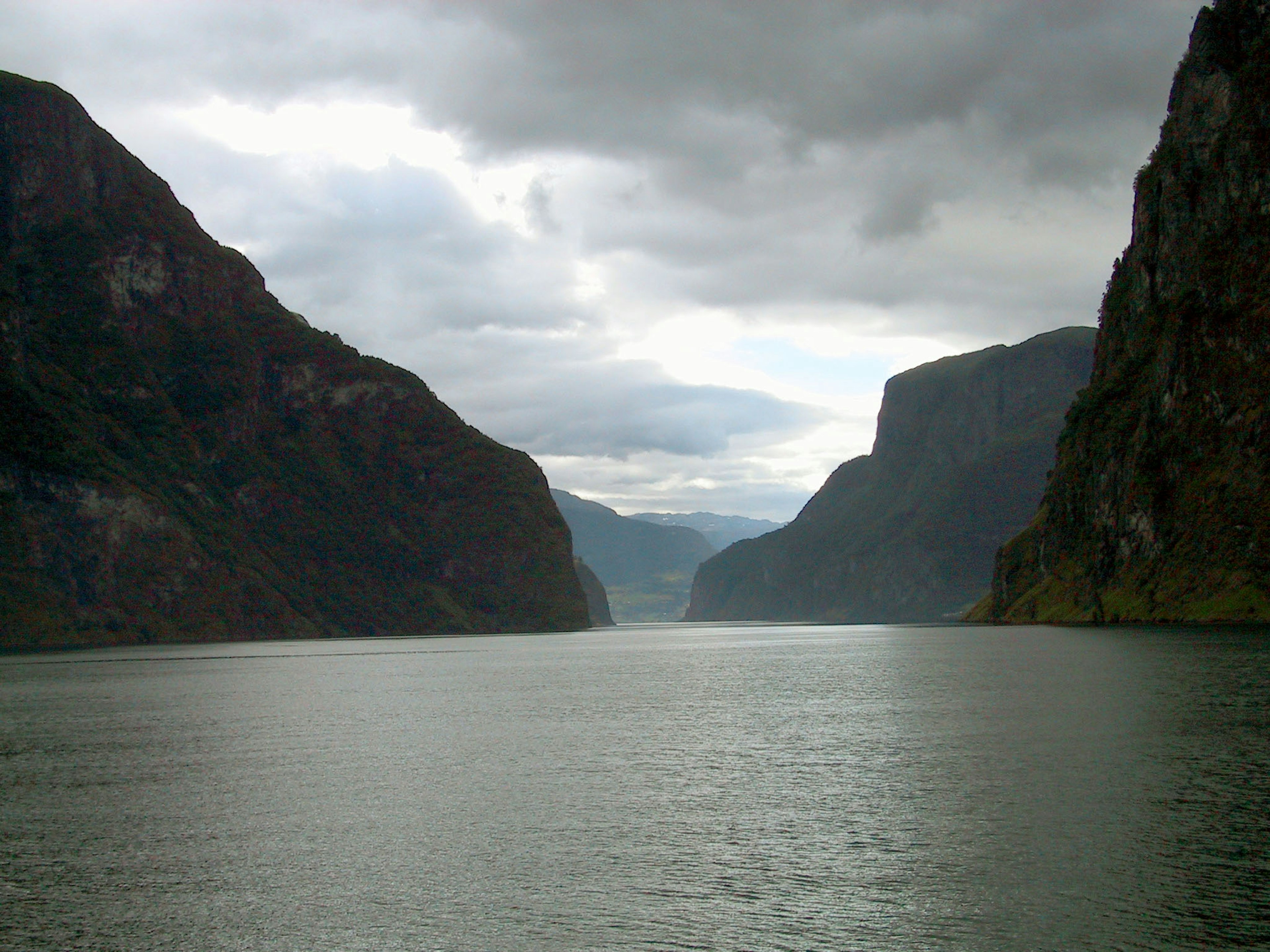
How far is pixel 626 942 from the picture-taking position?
27.1 meters

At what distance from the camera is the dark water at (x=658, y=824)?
94.2ft

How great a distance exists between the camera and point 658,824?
4081 centimetres

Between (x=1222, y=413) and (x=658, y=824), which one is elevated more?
(x=1222, y=413)

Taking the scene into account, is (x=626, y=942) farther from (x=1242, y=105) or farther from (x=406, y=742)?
(x=1242, y=105)

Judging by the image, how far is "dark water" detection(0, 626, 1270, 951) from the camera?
28.7 meters

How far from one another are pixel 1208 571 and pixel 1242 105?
7966 cm

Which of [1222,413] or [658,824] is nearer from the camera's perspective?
[658,824]

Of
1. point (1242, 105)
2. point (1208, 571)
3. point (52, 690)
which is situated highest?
point (1242, 105)

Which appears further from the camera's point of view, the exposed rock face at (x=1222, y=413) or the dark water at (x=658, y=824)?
the exposed rock face at (x=1222, y=413)

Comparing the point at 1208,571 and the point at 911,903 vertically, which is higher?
the point at 1208,571

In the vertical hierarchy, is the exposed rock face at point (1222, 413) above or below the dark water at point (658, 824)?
above

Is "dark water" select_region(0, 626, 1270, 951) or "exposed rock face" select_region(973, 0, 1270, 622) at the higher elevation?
"exposed rock face" select_region(973, 0, 1270, 622)

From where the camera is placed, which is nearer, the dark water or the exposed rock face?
the dark water

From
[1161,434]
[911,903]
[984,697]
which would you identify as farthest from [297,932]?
[1161,434]
